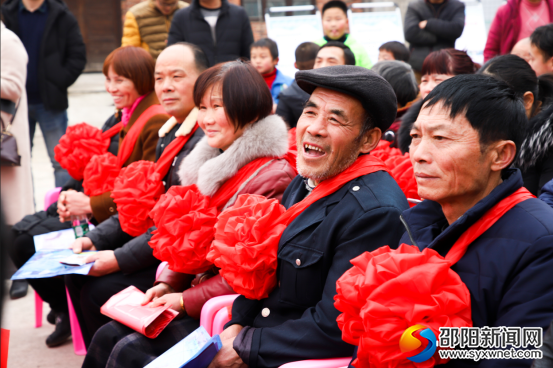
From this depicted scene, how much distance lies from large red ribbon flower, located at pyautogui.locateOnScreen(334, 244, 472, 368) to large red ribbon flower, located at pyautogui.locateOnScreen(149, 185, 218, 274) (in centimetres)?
112

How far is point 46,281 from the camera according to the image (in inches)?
143

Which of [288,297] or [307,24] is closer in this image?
[288,297]

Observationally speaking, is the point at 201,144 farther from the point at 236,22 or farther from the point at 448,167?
the point at 236,22

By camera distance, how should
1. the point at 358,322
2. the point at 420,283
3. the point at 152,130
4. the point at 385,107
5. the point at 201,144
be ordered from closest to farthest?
1. the point at 420,283
2. the point at 358,322
3. the point at 385,107
4. the point at 201,144
5. the point at 152,130

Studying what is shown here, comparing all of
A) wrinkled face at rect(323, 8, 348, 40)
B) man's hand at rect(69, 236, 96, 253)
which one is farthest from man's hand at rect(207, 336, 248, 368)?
wrinkled face at rect(323, 8, 348, 40)

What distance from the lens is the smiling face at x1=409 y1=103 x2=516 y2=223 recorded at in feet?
5.23

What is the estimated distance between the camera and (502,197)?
156 centimetres

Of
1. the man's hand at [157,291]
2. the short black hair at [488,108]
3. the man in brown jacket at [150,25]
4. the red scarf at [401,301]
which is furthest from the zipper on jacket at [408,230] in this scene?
the man in brown jacket at [150,25]

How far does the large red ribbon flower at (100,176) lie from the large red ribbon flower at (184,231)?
1.14 meters

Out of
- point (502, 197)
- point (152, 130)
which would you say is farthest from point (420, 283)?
point (152, 130)

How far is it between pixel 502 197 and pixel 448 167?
0.59 feet

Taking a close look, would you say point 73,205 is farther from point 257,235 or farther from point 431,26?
point 431,26

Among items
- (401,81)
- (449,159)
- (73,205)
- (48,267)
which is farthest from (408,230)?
(73,205)

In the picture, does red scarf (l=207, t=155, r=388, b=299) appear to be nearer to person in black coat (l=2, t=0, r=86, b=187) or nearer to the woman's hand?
the woman's hand
